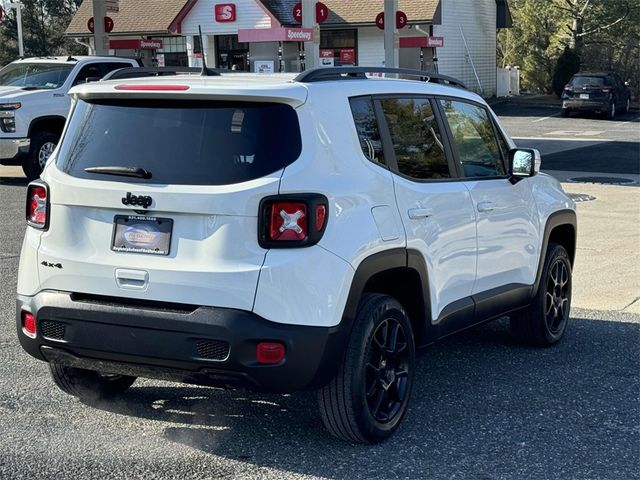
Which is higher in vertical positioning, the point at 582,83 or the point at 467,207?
the point at 467,207

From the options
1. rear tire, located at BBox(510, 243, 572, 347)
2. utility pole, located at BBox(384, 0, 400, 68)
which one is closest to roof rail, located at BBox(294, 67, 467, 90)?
rear tire, located at BBox(510, 243, 572, 347)

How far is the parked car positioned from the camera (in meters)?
34.6

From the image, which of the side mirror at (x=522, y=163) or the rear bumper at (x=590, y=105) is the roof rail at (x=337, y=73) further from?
the rear bumper at (x=590, y=105)

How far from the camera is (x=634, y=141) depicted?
25.8 m

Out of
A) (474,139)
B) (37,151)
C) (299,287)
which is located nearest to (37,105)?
(37,151)

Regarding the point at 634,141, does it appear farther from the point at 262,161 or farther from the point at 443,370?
the point at 262,161

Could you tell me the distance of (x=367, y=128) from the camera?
522cm

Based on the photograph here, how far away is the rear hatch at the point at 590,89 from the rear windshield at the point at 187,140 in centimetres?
3157

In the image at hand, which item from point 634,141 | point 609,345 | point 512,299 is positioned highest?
point 512,299

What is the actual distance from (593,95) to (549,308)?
2912cm

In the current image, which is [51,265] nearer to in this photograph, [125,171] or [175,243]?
[125,171]

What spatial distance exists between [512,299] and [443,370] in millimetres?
644

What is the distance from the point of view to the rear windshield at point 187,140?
4.70m

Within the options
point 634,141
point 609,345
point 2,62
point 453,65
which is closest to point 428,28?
point 453,65
